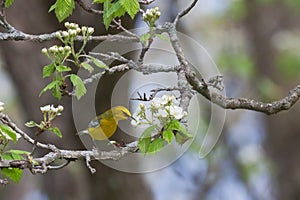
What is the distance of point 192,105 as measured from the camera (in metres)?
1.76

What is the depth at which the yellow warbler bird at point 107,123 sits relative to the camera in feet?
4.24

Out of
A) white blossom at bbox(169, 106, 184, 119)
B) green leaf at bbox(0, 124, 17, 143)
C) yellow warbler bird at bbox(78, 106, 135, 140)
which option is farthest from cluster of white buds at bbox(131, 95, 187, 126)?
green leaf at bbox(0, 124, 17, 143)

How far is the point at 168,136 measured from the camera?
1.07 metres

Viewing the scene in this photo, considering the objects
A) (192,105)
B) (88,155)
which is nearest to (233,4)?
A: (192,105)

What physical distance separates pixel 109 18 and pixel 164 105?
0.21 metres

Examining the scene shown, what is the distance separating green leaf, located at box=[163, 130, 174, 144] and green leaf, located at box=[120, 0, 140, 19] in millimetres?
232

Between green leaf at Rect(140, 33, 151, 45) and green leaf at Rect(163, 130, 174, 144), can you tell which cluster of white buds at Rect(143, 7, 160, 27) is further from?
green leaf at Rect(163, 130, 174, 144)

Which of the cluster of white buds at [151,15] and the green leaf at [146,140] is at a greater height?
the cluster of white buds at [151,15]

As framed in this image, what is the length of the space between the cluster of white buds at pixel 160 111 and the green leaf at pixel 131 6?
6.8 inches

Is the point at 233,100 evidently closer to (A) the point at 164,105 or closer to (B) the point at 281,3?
(A) the point at 164,105

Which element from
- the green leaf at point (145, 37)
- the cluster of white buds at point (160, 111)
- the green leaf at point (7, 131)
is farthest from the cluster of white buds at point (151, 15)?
the green leaf at point (7, 131)

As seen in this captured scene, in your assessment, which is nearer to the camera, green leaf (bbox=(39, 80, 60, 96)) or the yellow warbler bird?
green leaf (bbox=(39, 80, 60, 96))

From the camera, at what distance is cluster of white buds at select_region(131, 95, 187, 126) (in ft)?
3.60

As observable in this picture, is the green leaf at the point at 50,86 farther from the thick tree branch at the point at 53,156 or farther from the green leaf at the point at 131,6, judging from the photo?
the green leaf at the point at 131,6
